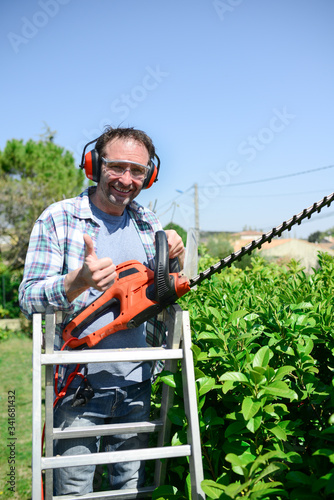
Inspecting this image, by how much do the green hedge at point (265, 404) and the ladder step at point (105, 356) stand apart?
0.13 meters

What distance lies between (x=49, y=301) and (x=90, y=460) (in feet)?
2.06

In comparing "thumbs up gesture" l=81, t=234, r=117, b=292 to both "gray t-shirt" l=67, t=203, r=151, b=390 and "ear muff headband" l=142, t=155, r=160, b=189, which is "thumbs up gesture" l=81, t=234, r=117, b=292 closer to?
"gray t-shirt" l=67, t=203, r=151, b=390

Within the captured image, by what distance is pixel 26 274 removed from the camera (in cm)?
191

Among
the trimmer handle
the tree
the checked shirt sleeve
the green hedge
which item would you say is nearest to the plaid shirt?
the checked shirt sleeve

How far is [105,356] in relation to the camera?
1.52 meters

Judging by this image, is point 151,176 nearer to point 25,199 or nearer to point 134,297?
point 134,297

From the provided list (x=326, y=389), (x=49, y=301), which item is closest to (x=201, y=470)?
(x=326, y=389)

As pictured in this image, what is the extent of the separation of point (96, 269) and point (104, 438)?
109 cm

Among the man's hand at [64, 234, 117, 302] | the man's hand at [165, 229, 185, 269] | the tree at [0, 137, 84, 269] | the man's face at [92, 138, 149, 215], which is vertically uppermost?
the tree at [0, 137, 84, 269]

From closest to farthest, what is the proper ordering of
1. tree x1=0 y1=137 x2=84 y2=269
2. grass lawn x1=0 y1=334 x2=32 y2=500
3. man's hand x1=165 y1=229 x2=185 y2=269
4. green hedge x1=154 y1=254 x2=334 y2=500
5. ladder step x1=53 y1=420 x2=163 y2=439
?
green hedge x1=154 y1=254 x2=334 y2=500, ladder step x1=53 y1=420 x2=163 y2=439, man's hand x1=165 y1=229 x2=185 y2=269, grass lawn x1=0 y1=334 x2=32 y2=500, tree x1=0 y1=137 x2=84 y2=269

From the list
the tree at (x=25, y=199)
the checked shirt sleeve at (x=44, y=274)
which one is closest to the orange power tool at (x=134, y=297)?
the checked shirt sleeve at (x=44, y=274)

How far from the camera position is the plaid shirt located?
1792mm

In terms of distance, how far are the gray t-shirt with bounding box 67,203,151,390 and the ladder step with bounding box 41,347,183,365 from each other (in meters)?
0.47

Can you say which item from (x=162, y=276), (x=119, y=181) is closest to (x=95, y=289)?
(x=162, y=276)
